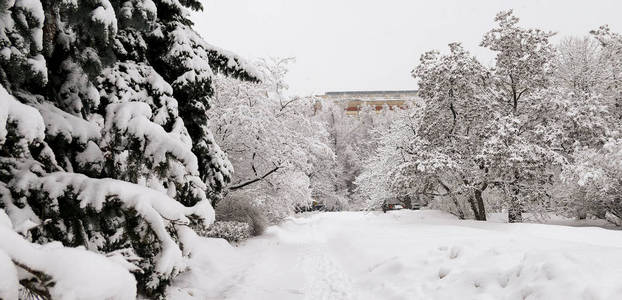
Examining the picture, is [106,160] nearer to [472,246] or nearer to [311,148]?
[472,246]

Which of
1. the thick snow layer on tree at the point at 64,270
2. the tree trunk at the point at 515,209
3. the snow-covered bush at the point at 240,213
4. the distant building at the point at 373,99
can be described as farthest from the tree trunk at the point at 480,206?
the distant building at the point at 373,99

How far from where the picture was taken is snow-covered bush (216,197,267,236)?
632 inches

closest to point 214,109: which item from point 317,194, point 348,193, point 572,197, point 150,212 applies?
point 150,212

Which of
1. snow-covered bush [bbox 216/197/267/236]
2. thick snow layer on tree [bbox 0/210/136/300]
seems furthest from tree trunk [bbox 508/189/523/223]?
thick snow layer on tree [bbox 0/210/136/300]

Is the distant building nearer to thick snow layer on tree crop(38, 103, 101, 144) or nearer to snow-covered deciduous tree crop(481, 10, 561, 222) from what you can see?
snow-covered deciduous tree crop(481, 10, 561, 222)

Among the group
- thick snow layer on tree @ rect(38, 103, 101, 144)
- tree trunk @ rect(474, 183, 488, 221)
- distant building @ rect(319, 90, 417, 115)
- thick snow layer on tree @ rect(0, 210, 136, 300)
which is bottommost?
tree trunk @ rect(474, 183, 488, 221)

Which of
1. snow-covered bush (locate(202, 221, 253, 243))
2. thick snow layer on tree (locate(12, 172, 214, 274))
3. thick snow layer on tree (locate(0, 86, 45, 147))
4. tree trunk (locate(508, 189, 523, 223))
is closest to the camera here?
thick snow layer on tree (locate(0, 86, 45, 147))

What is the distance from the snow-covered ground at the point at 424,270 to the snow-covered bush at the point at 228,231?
3.60ft

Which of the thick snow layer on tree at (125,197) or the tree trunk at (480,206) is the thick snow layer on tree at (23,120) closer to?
the thick snow layer on tree at (125,197)

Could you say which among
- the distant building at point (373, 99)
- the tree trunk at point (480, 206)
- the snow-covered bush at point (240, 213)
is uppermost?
the distant building at point (373, 99)

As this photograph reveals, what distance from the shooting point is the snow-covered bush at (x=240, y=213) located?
52.6 feet

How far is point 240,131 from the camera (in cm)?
1633

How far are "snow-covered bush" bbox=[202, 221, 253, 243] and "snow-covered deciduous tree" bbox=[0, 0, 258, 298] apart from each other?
8619 mm

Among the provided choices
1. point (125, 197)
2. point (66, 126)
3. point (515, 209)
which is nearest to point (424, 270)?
point (125, 197)
